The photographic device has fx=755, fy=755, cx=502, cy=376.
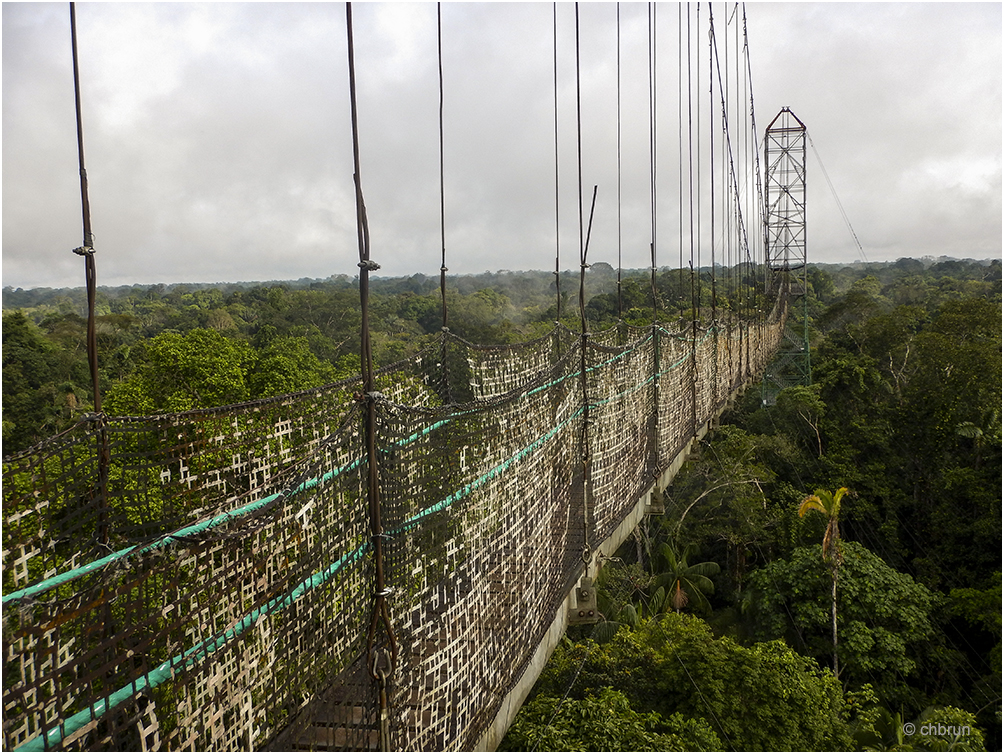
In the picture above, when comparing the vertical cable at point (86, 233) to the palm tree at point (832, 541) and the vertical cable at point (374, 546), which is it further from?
the palm tree at point (832, 541)

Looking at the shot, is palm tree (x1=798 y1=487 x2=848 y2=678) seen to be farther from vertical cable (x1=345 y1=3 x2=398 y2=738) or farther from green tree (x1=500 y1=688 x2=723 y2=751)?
vertical cable (x1=345 y1=3 x2=398 y2=738)

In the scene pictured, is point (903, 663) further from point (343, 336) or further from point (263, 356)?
point (343, 336)

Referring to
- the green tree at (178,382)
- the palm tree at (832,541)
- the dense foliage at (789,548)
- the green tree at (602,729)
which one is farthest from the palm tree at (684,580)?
the green tree at (178,382)

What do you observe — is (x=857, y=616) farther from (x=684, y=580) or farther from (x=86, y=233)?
(x=86, y=233)

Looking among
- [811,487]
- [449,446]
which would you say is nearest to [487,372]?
[449,446]

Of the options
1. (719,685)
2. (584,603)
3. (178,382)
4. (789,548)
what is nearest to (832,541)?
(789,548)

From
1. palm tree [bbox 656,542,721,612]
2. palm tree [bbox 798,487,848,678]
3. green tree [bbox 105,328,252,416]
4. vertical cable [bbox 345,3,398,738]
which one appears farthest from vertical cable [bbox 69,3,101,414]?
palm tree [bbox 656,542,721,612]

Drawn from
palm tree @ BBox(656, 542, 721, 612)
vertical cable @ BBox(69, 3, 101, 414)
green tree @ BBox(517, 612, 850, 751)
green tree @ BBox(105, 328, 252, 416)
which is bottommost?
palm tree @ BBox(656, 542, 721, 612)
